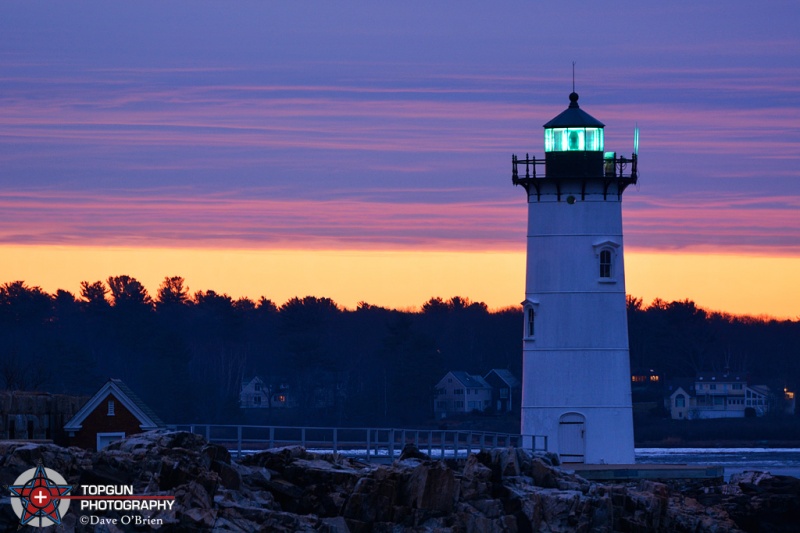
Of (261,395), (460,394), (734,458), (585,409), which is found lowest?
(585,409)

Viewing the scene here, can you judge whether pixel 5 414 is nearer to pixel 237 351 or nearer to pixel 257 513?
pixel 257 513

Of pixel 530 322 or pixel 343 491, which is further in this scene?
pixel 530 322

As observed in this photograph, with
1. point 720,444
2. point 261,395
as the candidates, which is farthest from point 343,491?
point 261,395

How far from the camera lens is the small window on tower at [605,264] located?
46844mm

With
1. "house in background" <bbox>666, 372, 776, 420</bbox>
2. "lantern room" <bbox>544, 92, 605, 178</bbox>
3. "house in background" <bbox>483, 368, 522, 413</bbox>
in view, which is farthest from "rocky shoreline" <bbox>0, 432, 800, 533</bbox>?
"house in background" <bbox>666, 372, 776, 420</bbox>

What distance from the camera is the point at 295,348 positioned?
403 feet

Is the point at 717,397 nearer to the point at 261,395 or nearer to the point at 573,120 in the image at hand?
the point at 261,395

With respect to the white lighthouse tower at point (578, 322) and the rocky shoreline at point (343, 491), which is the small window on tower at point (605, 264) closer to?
the white lighthouse tower at point (578, 322)

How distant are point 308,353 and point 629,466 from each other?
260 feet

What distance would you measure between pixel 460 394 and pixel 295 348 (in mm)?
12291

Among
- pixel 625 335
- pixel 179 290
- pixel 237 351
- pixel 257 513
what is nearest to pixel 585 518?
pixel 257 513

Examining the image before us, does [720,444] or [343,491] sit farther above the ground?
[720,444]

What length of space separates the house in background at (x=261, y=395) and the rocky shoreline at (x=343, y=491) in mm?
87855

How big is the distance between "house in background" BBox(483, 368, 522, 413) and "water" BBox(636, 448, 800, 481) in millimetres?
21845
